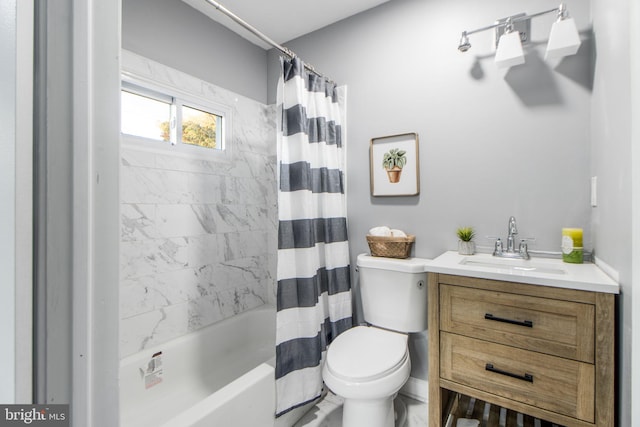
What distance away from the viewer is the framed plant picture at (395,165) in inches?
73.2

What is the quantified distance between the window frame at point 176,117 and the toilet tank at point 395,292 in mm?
1310

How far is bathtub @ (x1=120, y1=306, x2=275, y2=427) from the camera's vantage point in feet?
4.25

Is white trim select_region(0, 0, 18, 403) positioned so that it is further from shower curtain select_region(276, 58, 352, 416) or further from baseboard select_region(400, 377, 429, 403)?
baseboard select_region(400, 377, 429, 403)

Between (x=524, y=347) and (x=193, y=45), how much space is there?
8.24 ft

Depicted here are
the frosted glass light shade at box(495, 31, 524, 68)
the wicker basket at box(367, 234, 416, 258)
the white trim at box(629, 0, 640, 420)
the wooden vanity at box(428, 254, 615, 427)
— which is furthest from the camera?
the wicker basket at box(367, 234, 416, 258)

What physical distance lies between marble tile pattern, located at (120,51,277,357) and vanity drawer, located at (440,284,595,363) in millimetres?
1505

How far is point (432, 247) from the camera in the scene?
180 centimetres

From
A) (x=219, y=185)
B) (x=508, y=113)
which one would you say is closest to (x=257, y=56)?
(x=219, y=185)

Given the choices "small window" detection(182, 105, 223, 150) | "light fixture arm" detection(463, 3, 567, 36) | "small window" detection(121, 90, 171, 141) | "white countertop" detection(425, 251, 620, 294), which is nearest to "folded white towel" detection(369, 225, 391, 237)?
"white countertop" detection(425, 251, 620, 294)

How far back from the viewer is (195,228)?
194 cm

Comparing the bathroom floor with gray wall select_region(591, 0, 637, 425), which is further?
the bathroom floor

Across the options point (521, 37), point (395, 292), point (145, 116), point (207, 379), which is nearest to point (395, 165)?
point (395, 292)

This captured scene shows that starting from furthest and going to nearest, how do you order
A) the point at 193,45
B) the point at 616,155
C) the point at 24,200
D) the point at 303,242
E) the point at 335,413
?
the point at 193,45 < the point at 335,413 < the point at 303,242 < the point at 616,155 < the point at 24,200

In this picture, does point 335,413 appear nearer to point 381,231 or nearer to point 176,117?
point 381,231
